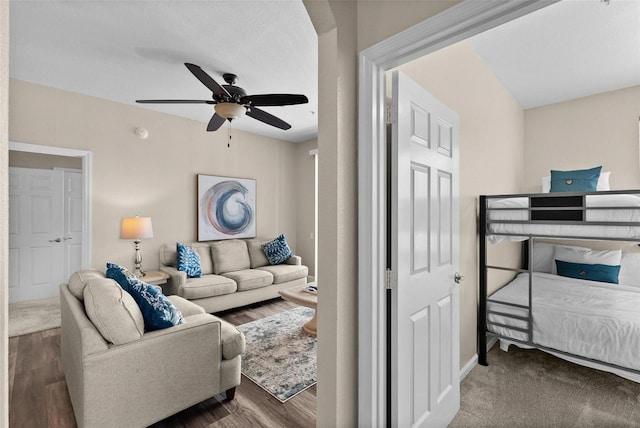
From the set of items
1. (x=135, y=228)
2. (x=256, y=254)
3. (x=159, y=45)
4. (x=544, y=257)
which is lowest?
(x=256, y=254)

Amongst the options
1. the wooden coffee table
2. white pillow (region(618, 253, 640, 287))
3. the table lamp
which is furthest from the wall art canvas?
white pillow (region(618, 253, 640, 287))

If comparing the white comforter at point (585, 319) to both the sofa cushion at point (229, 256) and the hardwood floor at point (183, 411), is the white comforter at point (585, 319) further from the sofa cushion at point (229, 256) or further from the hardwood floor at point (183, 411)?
the sofa cushion at point (229, 256)

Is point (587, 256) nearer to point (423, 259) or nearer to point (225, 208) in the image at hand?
point (423, 259)

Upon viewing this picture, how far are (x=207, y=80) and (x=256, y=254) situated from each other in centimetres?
306

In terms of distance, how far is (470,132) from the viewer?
2.67m

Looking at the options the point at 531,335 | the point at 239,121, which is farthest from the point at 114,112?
the point at 531,335

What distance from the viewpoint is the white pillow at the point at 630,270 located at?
10.3ft

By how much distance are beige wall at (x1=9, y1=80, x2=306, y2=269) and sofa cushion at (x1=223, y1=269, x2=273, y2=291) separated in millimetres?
1023

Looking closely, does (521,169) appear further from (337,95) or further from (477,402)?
(337,95)

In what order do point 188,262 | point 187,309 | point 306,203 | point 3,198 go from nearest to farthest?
point 3,198
point 187,309
point 188,262
point 306,203

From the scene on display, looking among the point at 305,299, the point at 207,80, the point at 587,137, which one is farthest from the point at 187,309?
the point at 587,137

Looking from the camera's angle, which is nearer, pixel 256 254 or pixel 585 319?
pixel 585 319

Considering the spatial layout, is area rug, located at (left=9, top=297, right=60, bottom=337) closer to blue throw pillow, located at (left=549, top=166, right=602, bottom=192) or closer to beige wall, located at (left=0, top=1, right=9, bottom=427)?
beige wall, located at (left=0, top=1, right=9, bottom=427)

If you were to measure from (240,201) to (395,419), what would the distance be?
426cm
